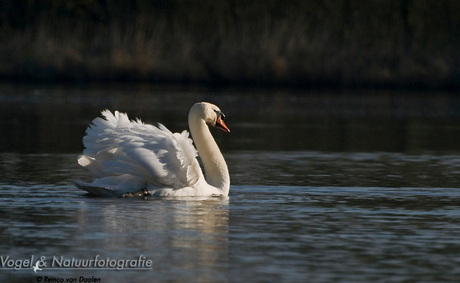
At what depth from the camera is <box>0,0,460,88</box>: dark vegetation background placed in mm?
32906

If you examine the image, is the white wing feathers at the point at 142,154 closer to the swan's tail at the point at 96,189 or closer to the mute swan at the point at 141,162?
the mute swan at the point at 141,162

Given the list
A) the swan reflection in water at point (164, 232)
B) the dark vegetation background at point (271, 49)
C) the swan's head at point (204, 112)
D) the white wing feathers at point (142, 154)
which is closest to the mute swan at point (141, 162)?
the white wing feathers at point (142, 154)

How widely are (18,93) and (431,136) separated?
14194mm

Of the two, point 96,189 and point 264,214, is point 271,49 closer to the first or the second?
point 96,189

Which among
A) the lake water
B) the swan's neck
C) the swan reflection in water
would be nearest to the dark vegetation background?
the lake water

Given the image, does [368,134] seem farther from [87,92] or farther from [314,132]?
[87,92]

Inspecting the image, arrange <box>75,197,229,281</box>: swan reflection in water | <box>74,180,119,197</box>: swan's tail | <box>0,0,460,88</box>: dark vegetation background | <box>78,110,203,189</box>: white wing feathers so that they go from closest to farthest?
<box>75,197,229,281</box>: swan reflection in water < <box>74,180,119,197</box>: swan's tail < <box>78,110,203,189</box>: white wing feathers < <box>0,0,460,88</box>: dark vegetation background

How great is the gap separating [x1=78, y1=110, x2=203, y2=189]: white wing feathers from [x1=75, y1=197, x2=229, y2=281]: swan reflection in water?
0.26 meters

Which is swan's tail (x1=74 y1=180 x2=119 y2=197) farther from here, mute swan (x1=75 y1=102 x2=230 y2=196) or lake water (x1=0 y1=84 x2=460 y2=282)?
lake water (x1=0 y1=84 x2=460 y2=282)

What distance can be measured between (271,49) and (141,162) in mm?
22864

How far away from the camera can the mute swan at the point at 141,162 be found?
10.8m

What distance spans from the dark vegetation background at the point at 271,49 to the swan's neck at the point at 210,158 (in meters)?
20.8

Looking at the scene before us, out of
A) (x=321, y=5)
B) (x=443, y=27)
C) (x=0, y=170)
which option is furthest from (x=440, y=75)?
(x=0, y=170)

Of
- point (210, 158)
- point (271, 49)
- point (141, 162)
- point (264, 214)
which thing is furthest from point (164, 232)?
point (271, 49)
